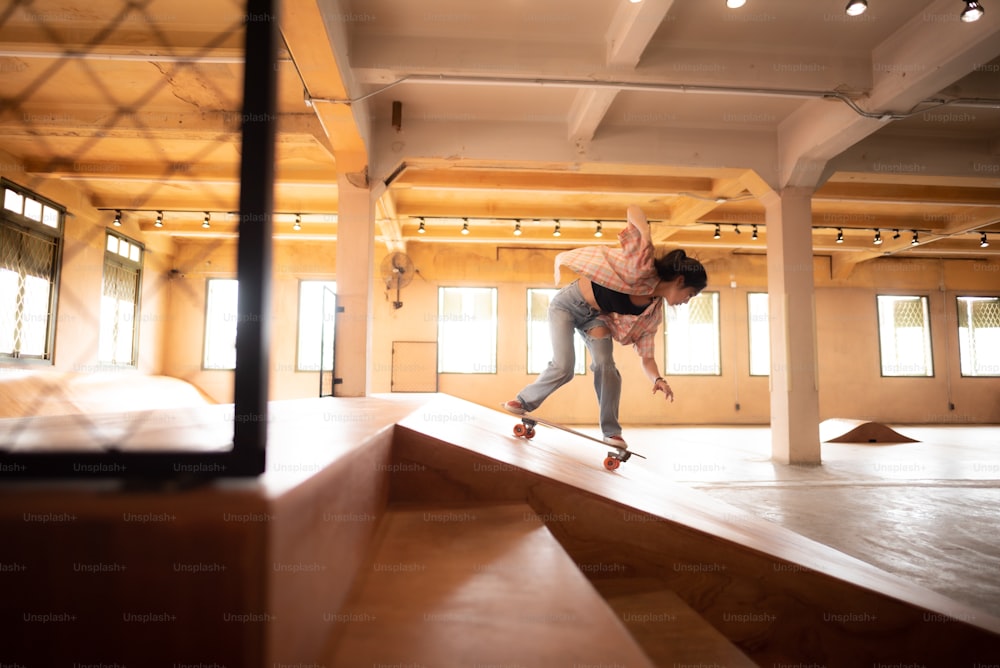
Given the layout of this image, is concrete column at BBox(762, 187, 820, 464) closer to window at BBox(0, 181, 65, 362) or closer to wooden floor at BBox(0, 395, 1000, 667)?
wooden floor at BBox(0, 395, 1000, 667)

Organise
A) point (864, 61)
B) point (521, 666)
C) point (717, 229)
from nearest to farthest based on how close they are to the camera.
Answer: point (521, 666), point (864, 61), point (717, 229)

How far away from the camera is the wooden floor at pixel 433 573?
2.25ft

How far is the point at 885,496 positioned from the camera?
4.17 meters

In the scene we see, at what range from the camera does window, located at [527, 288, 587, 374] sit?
1164 cm

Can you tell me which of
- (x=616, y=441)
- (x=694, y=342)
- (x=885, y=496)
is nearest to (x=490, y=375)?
(x=694, y=342)

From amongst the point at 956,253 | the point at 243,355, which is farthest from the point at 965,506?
the point at 956,253

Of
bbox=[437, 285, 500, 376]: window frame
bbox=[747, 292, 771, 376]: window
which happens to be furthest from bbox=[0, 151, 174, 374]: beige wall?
bbox=[747, 292, 771, 376]: window

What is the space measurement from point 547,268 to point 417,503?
1039 cm

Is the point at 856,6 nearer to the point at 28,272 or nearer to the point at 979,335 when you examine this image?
the point at 28,272

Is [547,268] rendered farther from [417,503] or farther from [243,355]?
[243,355]

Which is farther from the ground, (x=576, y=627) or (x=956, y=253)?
(x=956, y=253)

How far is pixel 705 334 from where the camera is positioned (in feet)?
39.3

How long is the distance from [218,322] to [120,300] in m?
2.07

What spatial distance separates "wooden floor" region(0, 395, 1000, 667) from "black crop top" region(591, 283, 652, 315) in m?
1.14
